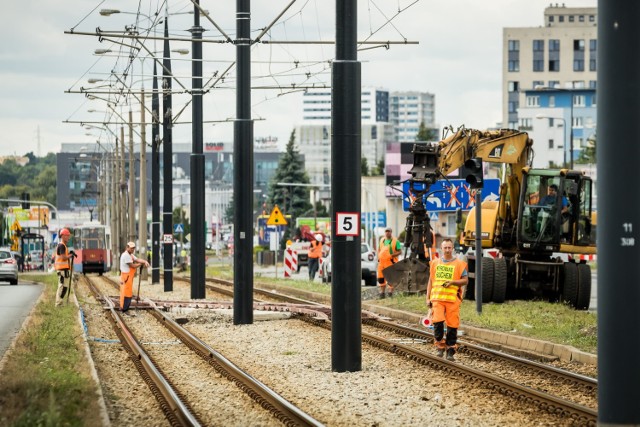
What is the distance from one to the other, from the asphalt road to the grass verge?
27.3 inches

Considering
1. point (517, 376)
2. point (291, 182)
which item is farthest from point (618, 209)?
point (291, 182)

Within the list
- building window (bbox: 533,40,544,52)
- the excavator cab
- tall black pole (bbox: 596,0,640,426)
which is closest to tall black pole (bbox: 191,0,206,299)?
the excavator cab

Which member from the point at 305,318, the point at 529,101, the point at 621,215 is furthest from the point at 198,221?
the point at 529,101

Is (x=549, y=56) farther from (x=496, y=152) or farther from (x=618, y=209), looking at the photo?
(x=618, y=209)

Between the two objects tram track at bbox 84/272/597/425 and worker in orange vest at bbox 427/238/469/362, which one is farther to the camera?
worker in orange vest at bbox 427/238/469/362

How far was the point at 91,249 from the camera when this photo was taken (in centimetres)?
7856

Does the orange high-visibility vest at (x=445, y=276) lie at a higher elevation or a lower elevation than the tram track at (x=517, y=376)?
Result: higher

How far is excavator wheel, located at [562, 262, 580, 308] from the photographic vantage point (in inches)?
1126

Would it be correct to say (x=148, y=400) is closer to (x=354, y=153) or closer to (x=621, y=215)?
(x=354, y=153)

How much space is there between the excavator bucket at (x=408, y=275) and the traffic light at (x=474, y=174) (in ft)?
20.4

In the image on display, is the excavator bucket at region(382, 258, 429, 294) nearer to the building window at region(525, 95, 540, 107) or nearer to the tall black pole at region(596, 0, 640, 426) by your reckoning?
the tall black pole at region(596, 0, 640, 426)

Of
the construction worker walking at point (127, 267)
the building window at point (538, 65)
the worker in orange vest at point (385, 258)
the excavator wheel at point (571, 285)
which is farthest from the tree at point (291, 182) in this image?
the excavator wheel at point (571, 285)

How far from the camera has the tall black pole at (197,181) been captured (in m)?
34.7

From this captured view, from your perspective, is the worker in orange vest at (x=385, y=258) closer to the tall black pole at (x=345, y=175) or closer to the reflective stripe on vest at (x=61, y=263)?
the reflective stripe on vest at (x=61, y=263)
